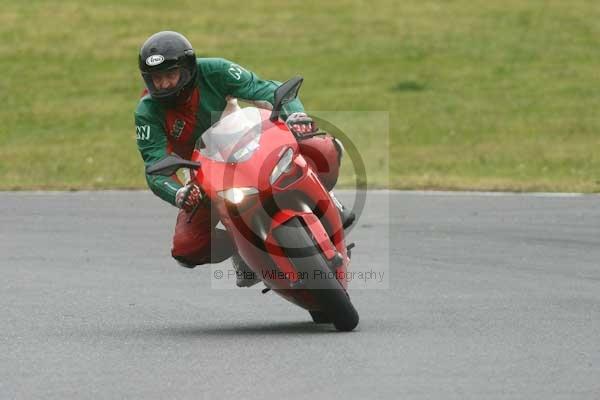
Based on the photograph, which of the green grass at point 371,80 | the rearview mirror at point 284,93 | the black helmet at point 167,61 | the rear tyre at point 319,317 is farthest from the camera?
the green grass at point 371,80

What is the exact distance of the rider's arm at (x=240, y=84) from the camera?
8.68 metres

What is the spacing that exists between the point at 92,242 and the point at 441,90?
14557 millimetres

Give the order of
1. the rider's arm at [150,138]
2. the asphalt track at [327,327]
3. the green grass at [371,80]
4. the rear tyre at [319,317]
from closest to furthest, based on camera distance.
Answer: the asphalt track at [327,327], the rider's arm at [150,138], the rear tyre at [319,317], the green grass at [371,80]

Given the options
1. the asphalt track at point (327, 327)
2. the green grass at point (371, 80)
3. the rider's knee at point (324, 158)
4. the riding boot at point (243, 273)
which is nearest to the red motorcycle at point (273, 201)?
the rider's knee at point (324, 158)

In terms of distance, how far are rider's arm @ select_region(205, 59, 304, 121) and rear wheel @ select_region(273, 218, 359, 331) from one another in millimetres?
1009

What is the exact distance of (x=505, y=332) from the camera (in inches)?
320

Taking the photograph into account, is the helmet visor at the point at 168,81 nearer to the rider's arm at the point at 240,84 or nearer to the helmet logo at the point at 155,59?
the helmet logo at the point at 155,59

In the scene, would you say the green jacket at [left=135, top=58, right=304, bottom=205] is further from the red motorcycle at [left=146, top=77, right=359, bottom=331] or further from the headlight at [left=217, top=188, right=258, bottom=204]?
the headlight at [left=217, top=188, right=258, bottom=204]

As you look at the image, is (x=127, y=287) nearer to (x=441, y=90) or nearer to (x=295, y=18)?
(x=441, y=90)

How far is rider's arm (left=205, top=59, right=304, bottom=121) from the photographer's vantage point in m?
8.68

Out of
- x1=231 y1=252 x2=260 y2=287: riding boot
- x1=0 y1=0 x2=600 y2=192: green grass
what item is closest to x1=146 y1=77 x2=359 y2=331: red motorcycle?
x1=231 y1=252 x2=260 y2=287: riding boot

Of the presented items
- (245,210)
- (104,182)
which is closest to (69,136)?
(104,182)

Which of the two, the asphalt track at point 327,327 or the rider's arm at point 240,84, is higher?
the rider's arm at point 240,84

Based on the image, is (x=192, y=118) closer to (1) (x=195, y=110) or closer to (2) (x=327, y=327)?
(1) (x=195, y=110)
